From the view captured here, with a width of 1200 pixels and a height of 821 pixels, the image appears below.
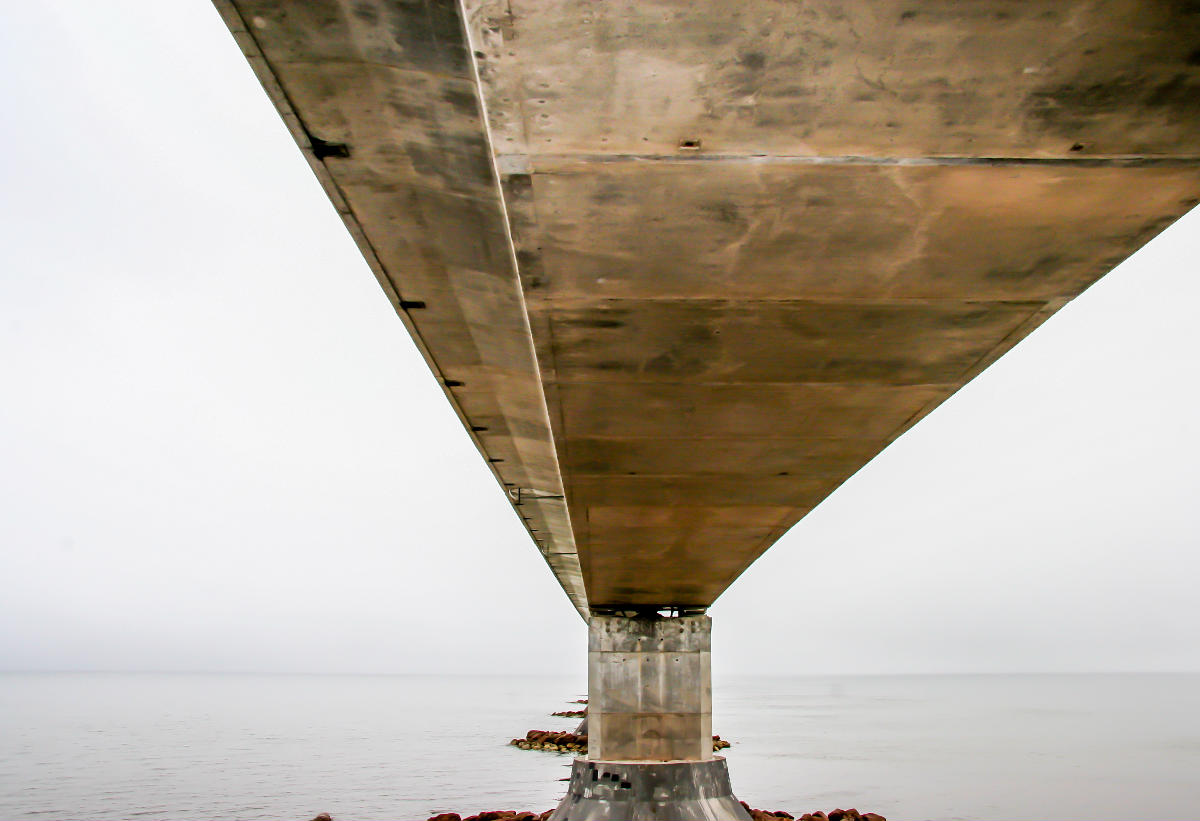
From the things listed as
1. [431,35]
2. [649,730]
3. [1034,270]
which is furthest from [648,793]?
[431,35]

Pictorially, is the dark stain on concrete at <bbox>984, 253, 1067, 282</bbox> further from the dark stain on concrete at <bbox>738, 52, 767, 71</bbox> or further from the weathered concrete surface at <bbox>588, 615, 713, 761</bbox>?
the weathered concrete surface at <bbox>588, 615, 713, 761</bbox>

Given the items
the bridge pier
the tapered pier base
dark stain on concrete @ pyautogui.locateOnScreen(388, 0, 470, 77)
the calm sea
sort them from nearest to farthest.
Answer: dark stain on concrete @ pyautogui.locateOnScreen(388, 0, 470, 77)
the tapered pier base
the bridge pier
the calm sea

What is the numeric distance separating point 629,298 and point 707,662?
14978mm

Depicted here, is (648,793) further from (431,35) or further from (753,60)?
(753,60)

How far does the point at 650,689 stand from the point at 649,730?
Answer: 27.5 inches

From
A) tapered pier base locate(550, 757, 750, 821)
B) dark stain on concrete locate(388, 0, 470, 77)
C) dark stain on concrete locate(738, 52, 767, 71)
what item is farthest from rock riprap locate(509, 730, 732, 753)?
dark stain on concrete locate(738, 52, 767, 71)

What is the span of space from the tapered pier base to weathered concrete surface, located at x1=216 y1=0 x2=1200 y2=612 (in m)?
11.1

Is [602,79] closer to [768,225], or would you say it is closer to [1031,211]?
[768,225]

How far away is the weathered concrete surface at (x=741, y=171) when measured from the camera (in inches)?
151

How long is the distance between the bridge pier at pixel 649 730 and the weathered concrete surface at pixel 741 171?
36.7 ft

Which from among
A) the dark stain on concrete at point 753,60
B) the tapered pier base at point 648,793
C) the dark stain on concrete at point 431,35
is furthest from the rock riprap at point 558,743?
Answer: the dark stain on concrete at point 753,60

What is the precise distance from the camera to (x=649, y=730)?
18.8 metres

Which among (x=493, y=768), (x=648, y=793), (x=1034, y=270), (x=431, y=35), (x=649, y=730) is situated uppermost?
(x=431, y=35)

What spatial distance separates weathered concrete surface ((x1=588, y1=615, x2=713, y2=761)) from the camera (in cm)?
1875
